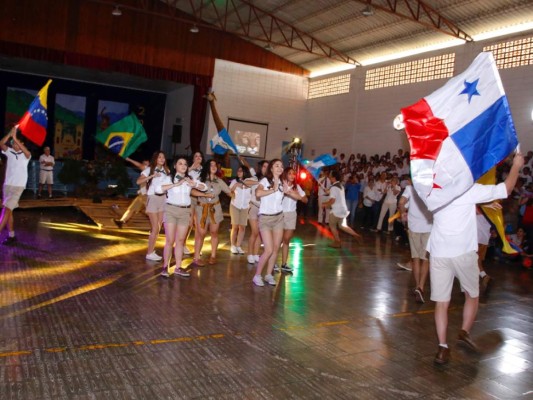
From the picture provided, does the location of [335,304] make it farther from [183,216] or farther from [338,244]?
[338,244]

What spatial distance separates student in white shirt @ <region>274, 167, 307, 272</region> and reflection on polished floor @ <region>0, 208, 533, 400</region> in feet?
1.67

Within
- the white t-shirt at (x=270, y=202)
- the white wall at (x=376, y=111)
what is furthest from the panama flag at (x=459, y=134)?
the white wall at (x=376, y=111)

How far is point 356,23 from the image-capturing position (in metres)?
17.7

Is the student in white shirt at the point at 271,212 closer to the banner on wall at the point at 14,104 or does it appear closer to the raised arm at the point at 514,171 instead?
the raised arm at the point at 514,171

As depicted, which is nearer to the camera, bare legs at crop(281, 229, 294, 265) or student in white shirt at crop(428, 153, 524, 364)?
student in white shirt at crop(428, 153, 524, 364)

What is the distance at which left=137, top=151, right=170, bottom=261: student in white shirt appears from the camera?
749 cm

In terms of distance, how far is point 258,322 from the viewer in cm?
539

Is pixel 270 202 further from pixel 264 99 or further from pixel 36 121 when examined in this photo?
pixel 264 99

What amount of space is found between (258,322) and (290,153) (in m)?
18.7

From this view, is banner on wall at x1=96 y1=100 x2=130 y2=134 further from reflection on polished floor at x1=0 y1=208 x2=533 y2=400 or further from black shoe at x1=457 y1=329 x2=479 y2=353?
black shoe at x1=457 y1=329 x2=479 y2=353

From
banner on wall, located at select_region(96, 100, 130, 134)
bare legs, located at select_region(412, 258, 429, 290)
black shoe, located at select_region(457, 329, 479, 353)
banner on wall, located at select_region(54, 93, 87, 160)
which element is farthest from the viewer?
banner on wall, located at select_region(96, 100, 130, 134)

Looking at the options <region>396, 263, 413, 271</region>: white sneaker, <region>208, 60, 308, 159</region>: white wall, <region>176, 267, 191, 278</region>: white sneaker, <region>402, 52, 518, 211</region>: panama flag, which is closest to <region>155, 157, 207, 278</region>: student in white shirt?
<region>176, 267, 191, 278</region>: white sneaker

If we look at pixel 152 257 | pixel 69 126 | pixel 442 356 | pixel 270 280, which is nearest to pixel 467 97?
pixel 442 356

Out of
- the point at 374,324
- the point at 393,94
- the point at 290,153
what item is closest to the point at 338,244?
the point at 374,324
